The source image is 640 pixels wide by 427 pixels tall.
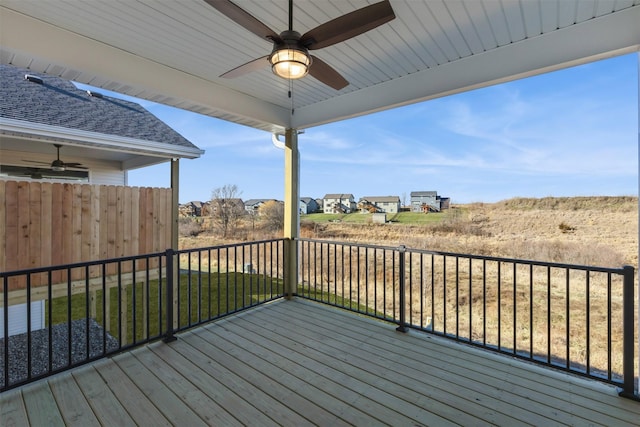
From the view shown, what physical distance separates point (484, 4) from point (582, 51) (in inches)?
39.0

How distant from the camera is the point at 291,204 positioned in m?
4.57

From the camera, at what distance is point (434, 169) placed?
7.16 meters

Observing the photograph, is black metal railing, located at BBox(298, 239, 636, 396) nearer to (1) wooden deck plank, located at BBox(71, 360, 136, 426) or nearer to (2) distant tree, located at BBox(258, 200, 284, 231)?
(2) distant tree, located at BBox(258, 200, 284, 231)

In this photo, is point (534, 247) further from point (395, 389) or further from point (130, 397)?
point (130, 397)

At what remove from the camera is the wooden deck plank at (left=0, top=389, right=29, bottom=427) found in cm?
183

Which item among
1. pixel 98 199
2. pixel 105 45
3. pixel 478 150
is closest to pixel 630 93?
pixel 478 150

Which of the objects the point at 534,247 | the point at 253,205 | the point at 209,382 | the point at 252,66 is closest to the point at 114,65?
the point at 252,66

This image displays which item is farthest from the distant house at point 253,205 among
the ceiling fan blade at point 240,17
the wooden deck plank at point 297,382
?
the ceiling fan blade at point 240,17

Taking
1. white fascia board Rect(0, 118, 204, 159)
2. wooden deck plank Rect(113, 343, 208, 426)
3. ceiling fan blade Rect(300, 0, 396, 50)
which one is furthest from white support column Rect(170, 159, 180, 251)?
ceiling fan blade Rect(300, 0, 396, 50)

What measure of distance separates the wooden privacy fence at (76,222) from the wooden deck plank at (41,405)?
205cm

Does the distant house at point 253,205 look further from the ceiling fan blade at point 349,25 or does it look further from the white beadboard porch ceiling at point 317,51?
the ceiling fan blade at point 349,25

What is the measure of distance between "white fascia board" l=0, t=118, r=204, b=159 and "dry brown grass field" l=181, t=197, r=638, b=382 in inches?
106

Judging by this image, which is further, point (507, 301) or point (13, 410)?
point (507, 301)

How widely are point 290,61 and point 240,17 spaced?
38 centimetres
